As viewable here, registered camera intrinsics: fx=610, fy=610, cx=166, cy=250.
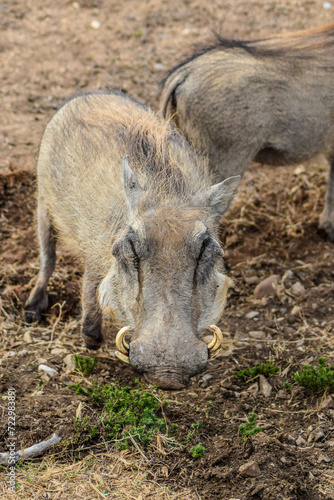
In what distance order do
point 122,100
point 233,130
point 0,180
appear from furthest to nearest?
point 0,180 < point 233,130 < point 122,100

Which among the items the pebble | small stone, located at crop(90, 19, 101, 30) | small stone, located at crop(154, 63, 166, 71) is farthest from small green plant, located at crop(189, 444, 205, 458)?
small stone, located at crop(90, 19, 101, 30)

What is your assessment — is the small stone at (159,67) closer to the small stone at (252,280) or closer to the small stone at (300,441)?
the small stone at (252,280)

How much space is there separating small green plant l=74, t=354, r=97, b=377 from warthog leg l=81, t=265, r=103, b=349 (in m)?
0.14

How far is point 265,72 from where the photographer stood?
4.87m

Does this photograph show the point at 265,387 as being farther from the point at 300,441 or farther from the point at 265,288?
the point at 265,288

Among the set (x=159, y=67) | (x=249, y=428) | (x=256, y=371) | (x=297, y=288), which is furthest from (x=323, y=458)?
(x=159, y=67)

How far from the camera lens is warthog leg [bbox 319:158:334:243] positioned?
5.48 meters

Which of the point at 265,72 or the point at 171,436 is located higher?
the point at 265,72

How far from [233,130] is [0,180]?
2278mm

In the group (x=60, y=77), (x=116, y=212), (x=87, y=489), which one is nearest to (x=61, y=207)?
(x=116, y=212)

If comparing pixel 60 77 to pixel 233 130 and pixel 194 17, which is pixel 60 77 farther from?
pixel 233 130

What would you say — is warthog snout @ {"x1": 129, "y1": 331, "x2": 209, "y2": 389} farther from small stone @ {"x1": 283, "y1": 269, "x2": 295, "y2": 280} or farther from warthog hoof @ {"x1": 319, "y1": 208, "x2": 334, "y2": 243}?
warthog hoof @ {"x1": 319, "y1": 208, "x2": 334, "y2": 243}

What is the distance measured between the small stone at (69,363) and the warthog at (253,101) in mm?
1873

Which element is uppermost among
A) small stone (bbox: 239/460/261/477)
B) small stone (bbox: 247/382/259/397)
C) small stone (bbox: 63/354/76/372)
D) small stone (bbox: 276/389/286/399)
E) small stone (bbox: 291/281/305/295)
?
small stone (bbox: 239/460/261/477)
